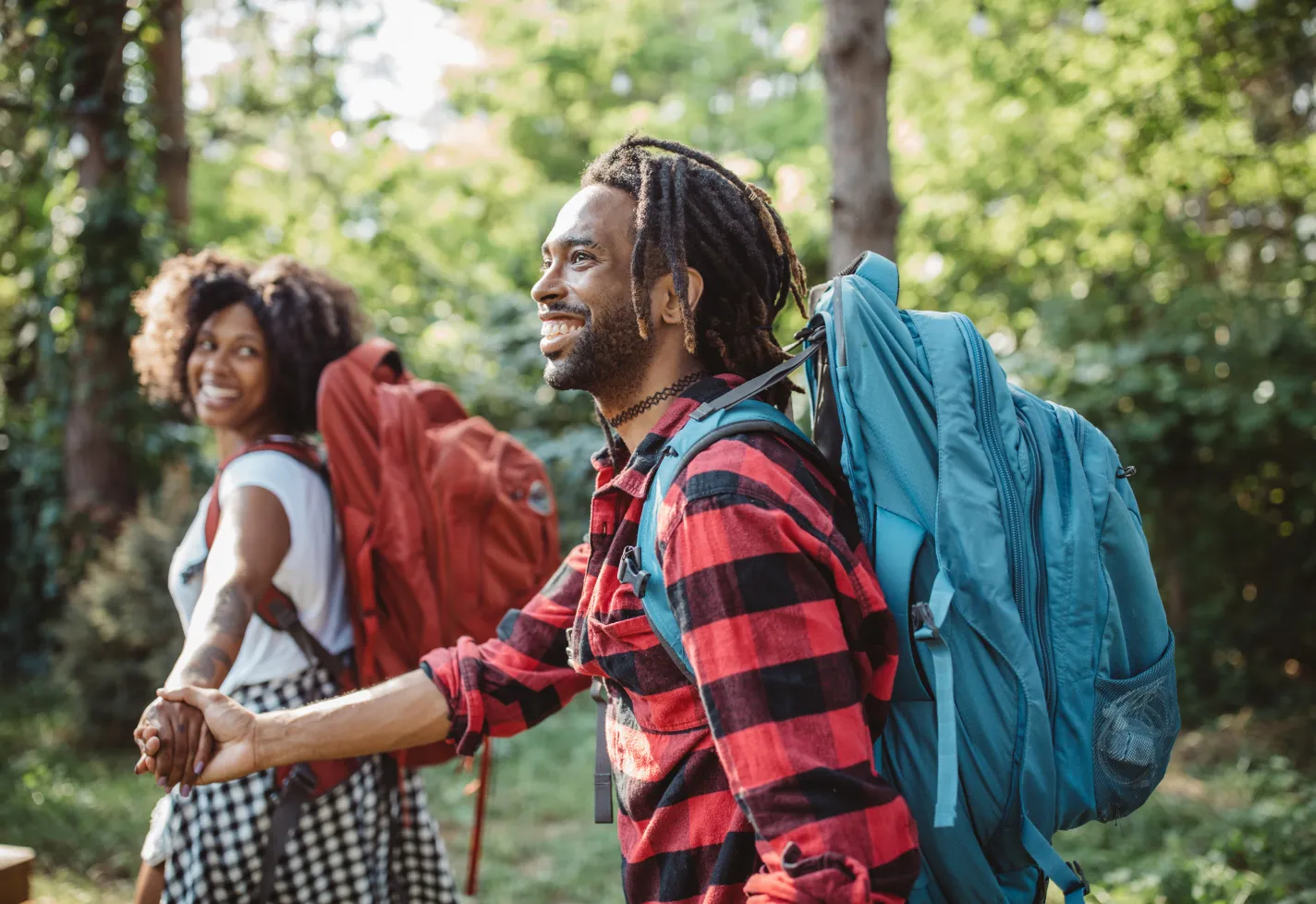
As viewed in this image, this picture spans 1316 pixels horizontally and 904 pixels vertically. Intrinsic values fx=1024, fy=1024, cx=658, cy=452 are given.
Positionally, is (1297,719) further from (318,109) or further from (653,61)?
(653,61)

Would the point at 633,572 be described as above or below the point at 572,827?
above

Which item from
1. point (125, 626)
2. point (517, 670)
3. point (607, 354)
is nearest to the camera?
point (607, 354)

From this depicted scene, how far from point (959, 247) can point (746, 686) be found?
24.4 ft

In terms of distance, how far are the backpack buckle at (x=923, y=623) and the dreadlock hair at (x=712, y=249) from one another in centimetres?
54

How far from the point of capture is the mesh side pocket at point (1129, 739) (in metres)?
1.50

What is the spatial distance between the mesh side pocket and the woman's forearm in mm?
1616

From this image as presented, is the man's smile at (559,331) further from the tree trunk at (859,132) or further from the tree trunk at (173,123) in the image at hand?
the tree trunk at (173,123)

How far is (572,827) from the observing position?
5.54 m

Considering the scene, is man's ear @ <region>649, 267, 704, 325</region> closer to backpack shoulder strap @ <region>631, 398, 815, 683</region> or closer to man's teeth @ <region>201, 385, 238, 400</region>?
backpack shoulder strap @ <region>631, 398, 815, 683</region>

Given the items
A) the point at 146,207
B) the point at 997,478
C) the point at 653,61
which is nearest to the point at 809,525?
the point at 997,478

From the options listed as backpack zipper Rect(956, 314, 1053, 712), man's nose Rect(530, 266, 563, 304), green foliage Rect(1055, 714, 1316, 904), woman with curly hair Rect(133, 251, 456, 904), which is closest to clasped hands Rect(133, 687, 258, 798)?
woman with curly hair Rect(133, 251, 456, 904)

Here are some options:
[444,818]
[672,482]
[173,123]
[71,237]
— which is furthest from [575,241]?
[173,123]

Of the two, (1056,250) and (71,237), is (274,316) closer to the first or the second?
(71,237)

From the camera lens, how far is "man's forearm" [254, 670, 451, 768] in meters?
1.92
